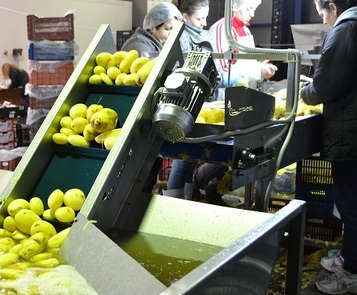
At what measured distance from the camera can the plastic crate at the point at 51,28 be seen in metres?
4.45

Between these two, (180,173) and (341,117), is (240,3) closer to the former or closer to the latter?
(180,173)

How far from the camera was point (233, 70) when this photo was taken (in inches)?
133

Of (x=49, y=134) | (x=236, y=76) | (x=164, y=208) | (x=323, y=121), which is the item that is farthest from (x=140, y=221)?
(x=236, y=76)

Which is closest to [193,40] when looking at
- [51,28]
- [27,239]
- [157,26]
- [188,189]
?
[157,26]

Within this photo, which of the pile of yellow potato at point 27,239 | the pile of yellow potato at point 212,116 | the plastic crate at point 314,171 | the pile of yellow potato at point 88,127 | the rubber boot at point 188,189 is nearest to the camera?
the pile of yellow potato at point 27,239

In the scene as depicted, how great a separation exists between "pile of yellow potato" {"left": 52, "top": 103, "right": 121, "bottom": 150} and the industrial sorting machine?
3 centimetres

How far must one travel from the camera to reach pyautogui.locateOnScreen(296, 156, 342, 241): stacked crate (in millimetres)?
3010

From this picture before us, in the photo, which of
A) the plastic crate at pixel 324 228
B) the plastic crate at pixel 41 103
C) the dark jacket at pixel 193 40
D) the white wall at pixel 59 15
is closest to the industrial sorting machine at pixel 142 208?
the plastic crate at pixel 324 228

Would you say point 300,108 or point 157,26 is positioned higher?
point 157,26

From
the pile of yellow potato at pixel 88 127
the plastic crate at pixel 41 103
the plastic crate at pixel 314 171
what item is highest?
the pile of yellow potato at pixel 88 127

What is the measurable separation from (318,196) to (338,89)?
2.56 ft

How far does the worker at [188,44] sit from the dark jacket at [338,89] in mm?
950

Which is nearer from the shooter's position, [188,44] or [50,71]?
[188,44]

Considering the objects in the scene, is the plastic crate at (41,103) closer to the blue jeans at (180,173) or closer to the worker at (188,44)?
the worker at (188,44)
